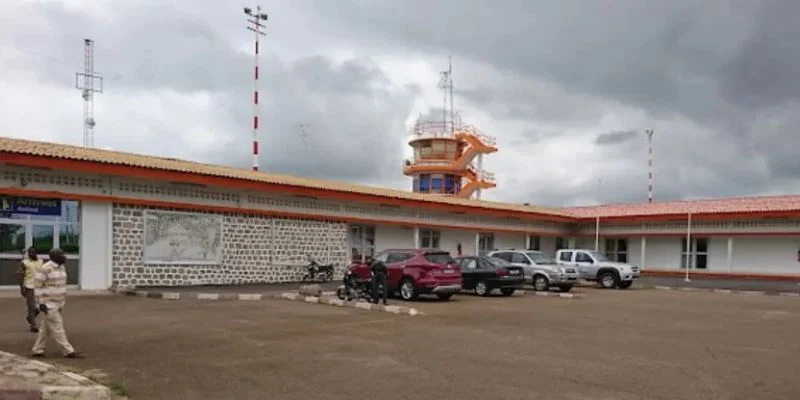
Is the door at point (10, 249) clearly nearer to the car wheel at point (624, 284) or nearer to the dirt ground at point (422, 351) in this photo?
the dirt ground at point (422, 351)

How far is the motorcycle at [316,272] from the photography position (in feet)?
89.0

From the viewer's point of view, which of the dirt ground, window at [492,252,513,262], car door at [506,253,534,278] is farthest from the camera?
window at [492,252,513,262]

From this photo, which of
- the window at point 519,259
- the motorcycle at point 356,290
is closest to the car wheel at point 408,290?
the motorcycle at point 356,290

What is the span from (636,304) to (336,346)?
12711 millimetres

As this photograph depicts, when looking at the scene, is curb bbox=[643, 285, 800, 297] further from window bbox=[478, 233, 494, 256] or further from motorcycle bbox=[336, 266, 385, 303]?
motorcycle bbox=[336, 266, 385, 303]

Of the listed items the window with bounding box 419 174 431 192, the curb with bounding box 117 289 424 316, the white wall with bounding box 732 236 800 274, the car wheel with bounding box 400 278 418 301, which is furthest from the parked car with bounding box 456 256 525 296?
the window with bounding box 419 174 431 192

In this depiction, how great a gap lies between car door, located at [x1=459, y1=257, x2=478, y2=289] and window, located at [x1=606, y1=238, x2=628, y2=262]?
2190cm

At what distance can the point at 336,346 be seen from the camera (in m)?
11.0

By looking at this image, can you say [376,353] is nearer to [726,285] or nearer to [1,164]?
[1,164]

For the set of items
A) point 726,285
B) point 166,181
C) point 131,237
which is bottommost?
point 726,285

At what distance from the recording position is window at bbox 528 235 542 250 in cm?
4125

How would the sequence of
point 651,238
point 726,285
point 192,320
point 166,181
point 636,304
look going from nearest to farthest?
point 192,320 < point 636,304 < point 166,181 < point 726,285 < point 651,238

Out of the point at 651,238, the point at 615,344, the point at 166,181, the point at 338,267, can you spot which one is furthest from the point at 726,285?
the point at 166,181

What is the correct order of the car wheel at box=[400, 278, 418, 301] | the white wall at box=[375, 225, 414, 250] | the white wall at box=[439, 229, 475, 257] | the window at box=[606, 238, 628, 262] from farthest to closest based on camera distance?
the window at box=[606, 238, 628, 262], the white wall at box=[439, 229, 475, 257], the white wall at box=[375, 225, 414, 250], the car wheel at box=[400, 278, 418, 301]
